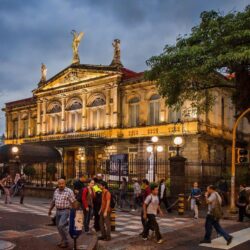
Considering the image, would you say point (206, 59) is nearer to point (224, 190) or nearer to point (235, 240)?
point (224, 190)

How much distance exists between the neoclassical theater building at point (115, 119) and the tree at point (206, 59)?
909 cm

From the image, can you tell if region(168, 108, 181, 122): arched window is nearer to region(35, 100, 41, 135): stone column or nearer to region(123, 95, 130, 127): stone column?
region(123, 95, 130, 127): stone column

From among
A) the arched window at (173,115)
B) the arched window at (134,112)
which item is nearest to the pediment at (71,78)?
the arched window at (134,112)

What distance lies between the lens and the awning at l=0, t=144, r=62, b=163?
3444 centimetres

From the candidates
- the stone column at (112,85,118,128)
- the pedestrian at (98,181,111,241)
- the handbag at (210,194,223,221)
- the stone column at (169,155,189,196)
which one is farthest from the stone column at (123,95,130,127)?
the handbag at (210,194,223,221)

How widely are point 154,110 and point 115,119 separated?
3860 mm

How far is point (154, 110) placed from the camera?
37.5 metres

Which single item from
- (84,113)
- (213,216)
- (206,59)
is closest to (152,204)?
(213,216)

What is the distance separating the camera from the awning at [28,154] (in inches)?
1356

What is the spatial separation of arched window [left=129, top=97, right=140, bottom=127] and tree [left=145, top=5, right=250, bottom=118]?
13.2 meters

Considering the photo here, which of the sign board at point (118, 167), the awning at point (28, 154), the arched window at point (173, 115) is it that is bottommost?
the sign board at point (118, 167)

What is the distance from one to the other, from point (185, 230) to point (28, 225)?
568cm

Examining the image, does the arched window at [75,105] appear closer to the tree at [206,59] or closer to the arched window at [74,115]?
the arched window at [74,115]

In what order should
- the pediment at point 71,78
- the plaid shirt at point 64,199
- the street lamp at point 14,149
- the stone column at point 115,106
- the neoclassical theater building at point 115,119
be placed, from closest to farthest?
1. the plaid shirt at point 64,199
2. the street lamp at point 14,149
3. the neoclassical theater building at point 115,119
4. the stone column at point 115,106
5. the pediment at point 71,78
